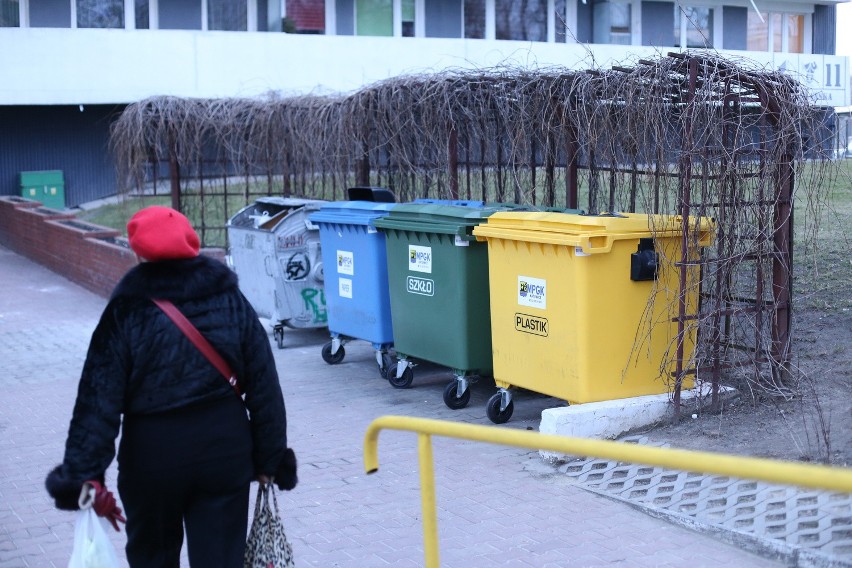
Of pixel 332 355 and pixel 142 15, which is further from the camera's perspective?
pixel 142 15

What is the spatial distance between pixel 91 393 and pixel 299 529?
2.26m

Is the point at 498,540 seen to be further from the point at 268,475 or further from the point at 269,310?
the point at 269,310

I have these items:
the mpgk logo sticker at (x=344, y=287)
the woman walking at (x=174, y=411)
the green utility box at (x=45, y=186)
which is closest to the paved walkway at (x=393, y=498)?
the mpgk logo sticker at (x=344, y=287)

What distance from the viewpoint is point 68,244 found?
15.9 meters

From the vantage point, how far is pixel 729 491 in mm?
Result: 5613

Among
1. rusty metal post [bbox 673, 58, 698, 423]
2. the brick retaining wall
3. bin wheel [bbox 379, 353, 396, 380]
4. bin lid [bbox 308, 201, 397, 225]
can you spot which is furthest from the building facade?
rusty metal post [bbox 673, 58, 698, 423]

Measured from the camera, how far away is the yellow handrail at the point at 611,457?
2268 mm

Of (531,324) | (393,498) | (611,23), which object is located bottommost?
(393,498)

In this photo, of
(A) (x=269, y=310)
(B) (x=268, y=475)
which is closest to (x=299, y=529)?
(B) (x=268, y=475)

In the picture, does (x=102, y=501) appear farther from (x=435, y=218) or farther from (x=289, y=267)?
(x=289, y=267)

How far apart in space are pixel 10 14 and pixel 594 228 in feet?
74.1

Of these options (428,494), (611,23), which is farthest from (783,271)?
(611,23)

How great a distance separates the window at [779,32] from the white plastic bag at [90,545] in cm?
3338

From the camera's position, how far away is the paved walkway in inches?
203
